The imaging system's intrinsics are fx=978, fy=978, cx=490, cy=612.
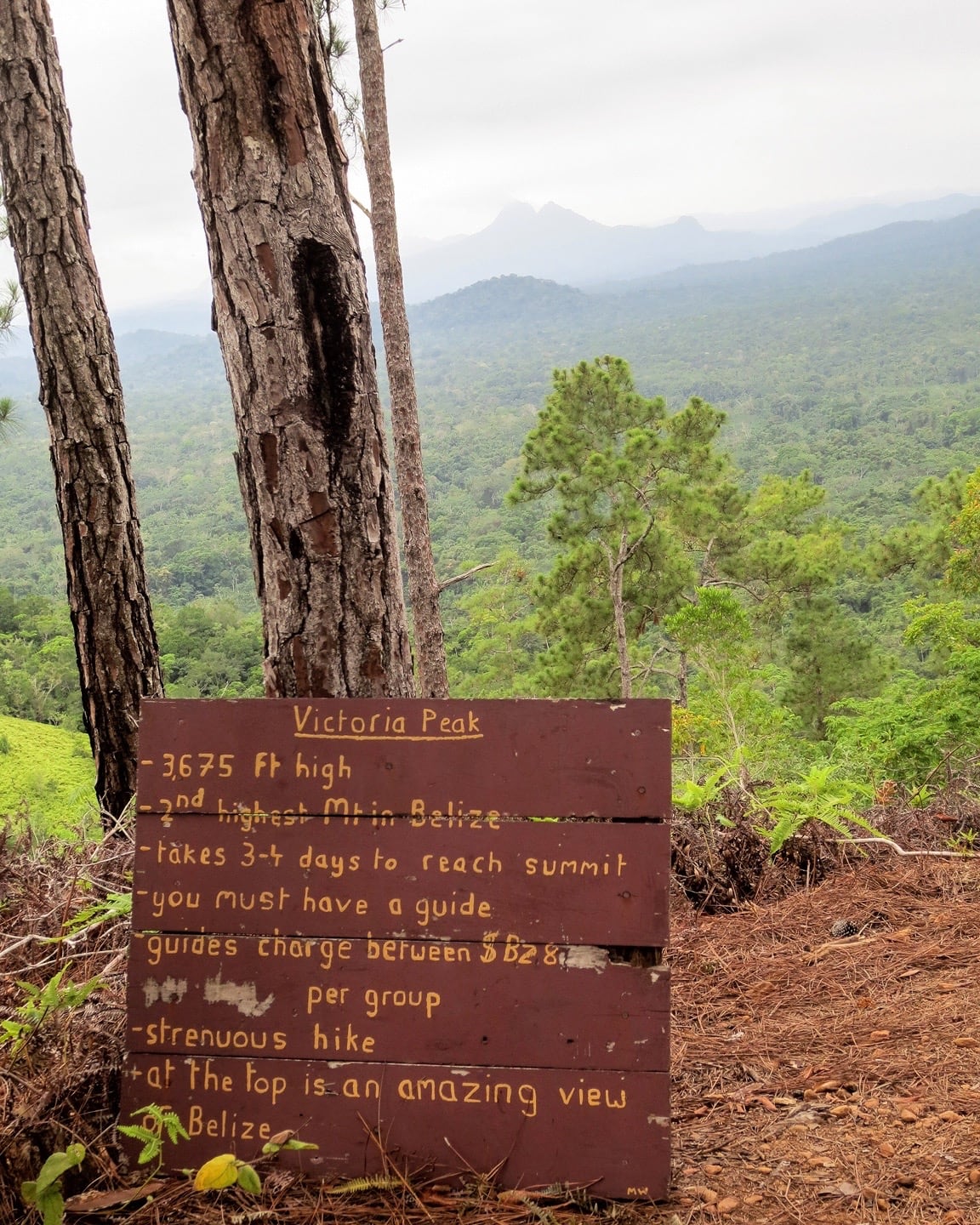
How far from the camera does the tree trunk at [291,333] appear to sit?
2473 mm

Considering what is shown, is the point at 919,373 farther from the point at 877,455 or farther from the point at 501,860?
the point at 501,860

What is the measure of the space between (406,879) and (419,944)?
14 cm

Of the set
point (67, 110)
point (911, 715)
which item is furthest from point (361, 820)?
point (911, 715)

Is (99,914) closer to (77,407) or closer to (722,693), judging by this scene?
(77,407)

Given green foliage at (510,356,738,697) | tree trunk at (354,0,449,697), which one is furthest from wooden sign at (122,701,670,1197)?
green foliage at (510,356,738,697)

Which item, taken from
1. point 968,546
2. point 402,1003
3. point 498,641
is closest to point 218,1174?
point 402,1003

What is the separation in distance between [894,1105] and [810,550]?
2434 cm

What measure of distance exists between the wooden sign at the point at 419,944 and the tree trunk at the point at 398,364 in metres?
6.17

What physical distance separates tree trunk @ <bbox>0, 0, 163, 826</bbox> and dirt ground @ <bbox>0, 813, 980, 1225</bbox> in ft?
2.52

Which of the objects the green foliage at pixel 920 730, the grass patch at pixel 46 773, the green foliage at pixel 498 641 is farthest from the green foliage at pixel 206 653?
the green foliage at pixel 920 730

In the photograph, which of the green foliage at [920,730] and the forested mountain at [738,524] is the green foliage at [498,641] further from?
the green foliage at [920,730]

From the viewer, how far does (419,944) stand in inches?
81.7

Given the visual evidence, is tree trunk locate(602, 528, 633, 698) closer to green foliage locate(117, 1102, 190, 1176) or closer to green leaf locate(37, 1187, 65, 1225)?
green foliage locate(117, 1102, 190, 1176)

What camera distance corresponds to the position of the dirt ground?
195 cm
